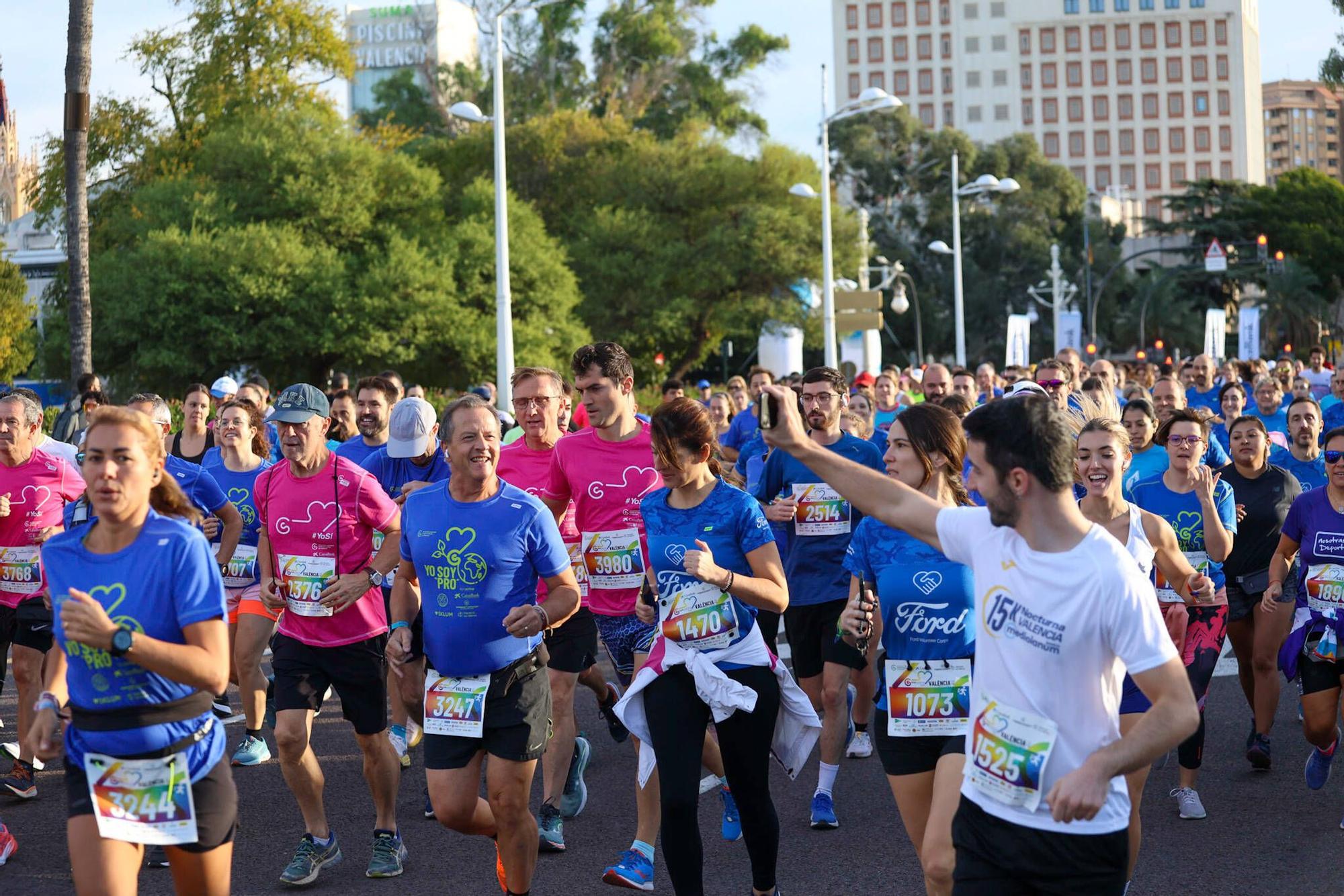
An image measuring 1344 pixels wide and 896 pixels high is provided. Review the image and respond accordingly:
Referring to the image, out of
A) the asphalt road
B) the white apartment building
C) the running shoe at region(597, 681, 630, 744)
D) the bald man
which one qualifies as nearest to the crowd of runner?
the asphalt road

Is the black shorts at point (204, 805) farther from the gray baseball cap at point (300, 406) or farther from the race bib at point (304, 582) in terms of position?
the gray baseball cap at point (300, 406)

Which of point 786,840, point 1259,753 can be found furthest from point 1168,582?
point 786,840

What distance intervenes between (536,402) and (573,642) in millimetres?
1100

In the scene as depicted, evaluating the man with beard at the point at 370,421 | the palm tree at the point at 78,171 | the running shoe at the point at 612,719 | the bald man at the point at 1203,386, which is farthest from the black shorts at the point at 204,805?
the palm tree at the point at 78,171

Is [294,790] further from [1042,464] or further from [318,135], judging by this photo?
[318,135]

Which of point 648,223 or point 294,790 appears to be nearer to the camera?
point 294,790

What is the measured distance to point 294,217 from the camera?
32.0 m

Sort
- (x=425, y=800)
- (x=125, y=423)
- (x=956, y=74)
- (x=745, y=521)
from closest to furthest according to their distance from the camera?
1. (x=125, y=423)
2. (x=745, y=521)
3. (x=425, y=800)
4. (x=956, y=74)

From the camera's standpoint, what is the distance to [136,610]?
4.12 meters

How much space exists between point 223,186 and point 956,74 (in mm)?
114582

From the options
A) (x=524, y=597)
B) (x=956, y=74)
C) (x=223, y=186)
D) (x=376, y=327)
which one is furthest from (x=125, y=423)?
(x=956, y=74)

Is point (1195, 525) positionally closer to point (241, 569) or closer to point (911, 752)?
point (911, 752)

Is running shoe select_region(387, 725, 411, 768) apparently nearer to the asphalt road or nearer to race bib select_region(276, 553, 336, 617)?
the asphalt road

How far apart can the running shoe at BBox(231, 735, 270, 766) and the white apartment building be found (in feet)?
436
